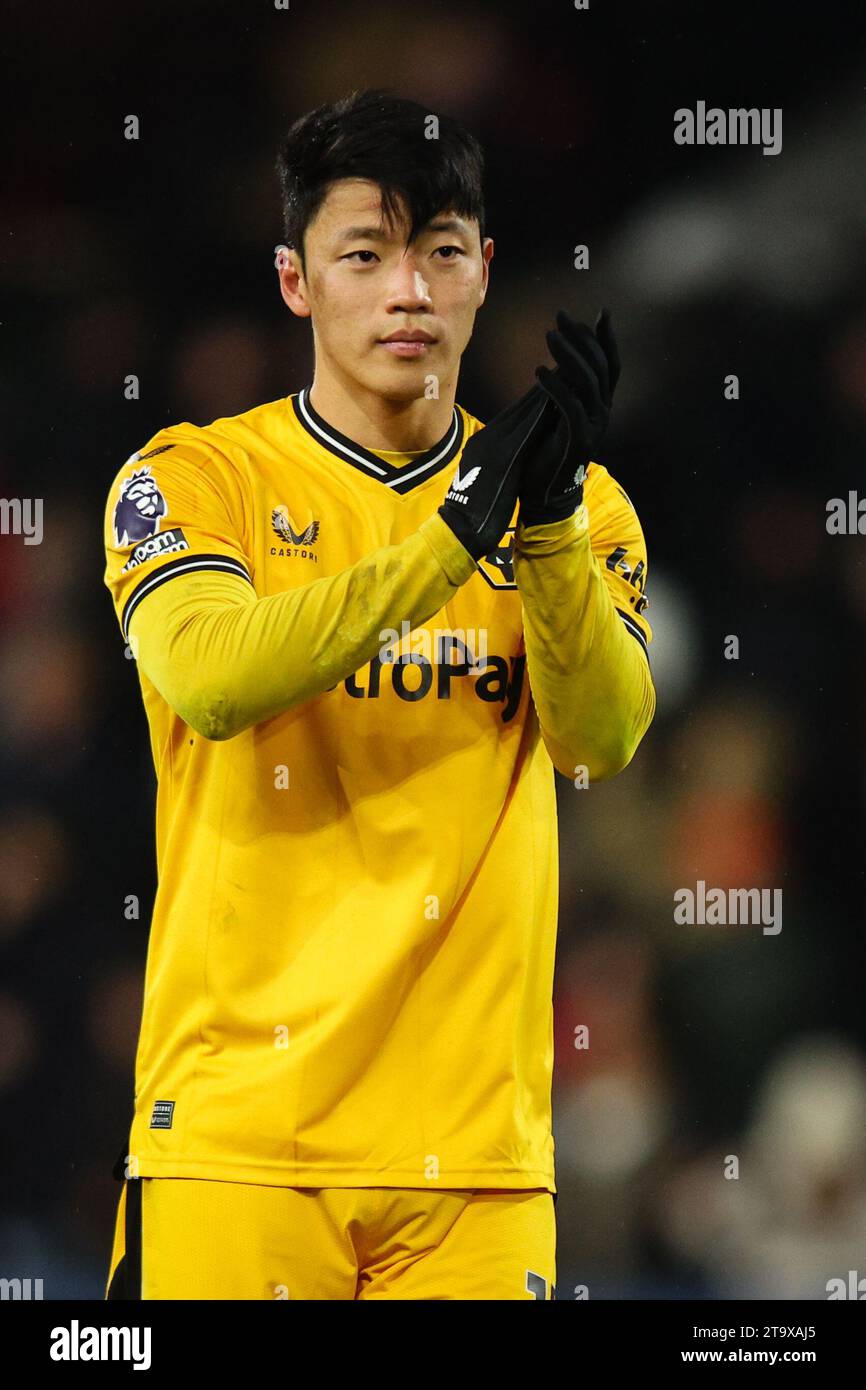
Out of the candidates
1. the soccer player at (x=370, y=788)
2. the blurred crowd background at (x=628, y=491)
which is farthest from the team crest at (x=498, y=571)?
the blurred crowd background at (x=628, y=491)

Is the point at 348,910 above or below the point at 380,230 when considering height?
below

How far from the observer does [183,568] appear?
5.27 feet

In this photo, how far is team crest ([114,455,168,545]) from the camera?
65.2 inches

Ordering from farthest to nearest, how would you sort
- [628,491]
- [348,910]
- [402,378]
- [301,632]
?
[628,491] → [402,378] → [348,910] → [301,632]

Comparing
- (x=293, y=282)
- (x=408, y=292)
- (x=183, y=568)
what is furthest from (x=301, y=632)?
(x=293, y=282)

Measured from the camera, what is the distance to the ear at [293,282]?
5.84ft

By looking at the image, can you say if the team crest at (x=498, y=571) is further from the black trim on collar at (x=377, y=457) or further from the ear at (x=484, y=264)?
the ear at (x=484, y=264)

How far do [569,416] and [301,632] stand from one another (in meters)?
0.31

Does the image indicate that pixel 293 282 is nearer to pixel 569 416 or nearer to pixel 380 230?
pixel 380 230

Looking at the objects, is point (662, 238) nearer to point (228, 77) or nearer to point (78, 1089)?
point (228, 77)

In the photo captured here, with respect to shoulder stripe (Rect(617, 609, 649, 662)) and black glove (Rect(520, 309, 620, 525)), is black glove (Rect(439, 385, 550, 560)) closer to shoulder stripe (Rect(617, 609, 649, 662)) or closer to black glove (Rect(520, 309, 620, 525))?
black glove (Rect(520, 309, 620, 525))

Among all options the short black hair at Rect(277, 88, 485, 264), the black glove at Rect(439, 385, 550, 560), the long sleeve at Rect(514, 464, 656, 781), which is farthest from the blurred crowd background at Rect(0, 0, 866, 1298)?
the black glove at Rect(439, 385, 550, 560)

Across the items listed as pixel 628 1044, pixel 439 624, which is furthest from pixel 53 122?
pixel 628 1044

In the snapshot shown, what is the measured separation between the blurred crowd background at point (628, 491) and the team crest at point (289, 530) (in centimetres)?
69
